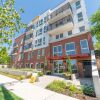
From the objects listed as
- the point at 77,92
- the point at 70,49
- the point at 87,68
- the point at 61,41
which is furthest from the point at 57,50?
the point at 77,92

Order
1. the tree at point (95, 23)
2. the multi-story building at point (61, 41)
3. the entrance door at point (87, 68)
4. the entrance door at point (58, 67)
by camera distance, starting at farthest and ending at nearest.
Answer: the entrance door at point (58, 67) < the tree at point (95, 23) < the multi-story building at point (61, 41) < the entrance door at point (87, 68)

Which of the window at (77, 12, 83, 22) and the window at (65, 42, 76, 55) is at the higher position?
the window at (77, 12, 83, 22)

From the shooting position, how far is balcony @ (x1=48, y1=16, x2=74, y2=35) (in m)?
27.5

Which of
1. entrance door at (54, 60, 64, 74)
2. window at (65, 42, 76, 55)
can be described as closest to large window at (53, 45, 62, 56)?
window at (65, 42, 76, 55)

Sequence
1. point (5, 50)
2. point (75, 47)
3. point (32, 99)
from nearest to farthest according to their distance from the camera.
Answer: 1. point (5, 50)
2. point (32, 99)
3. point (75, 47)

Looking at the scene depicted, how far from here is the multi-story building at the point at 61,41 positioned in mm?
22391

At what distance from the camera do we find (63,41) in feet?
86.7

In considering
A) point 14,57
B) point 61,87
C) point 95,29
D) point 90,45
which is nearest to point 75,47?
point 90,45

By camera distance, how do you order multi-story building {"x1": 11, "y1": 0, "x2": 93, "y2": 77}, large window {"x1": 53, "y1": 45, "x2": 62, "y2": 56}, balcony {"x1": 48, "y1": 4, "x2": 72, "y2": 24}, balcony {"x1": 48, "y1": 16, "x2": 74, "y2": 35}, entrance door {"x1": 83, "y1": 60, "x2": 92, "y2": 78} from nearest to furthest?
1. entrance door {"x1": 83, "y1": 60, "x2": 92, "y2": 78}
2. multi-story building {"x1": 11, "y1": 0, "x2": 93, "y2": 77}
3. large window {"x1": 53, "y1": 45, "x2": 62, "y2": 56}
4. balcony {"x1": 48, "y1": 16, "x2": 74, "y2": 35}
5. balcony {"x1": 48, "y1": 4, "x2": 72, "y2": 24}

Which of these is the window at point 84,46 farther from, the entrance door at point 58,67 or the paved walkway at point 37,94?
the paved walkway at point 37,94

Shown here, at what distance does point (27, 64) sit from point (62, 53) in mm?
16335

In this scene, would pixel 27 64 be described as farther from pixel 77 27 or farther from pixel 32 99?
pixel 32 99

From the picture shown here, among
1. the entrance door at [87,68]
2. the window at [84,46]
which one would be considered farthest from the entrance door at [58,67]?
the window at [84,46]

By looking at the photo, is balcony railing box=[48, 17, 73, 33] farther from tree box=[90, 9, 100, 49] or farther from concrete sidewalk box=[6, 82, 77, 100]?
concrete sidewalk box=[6, 82, 77, 100]
